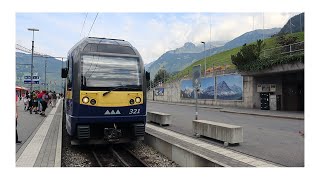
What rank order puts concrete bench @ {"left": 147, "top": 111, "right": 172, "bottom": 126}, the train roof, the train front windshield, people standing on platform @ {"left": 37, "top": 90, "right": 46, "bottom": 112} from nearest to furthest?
1. the train front windshield
2. the train roof
3. concrete bench @ {"left": 147, "top": 111, "right": 172, "bottom": 126}
4. people standing on platform @ {"left": 37, "top": 90, "right": 46, "bottom": 112}

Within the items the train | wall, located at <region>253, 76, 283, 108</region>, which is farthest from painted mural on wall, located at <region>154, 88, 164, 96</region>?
the train

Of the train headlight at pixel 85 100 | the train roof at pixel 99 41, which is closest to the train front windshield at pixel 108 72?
the train headlight at pixel 85 100

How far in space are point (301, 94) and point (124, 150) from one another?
20026mm

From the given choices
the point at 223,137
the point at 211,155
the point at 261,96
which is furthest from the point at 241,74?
the point at 211,155

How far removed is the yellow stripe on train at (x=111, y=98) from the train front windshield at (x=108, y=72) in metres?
0.18

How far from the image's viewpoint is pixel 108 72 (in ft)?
33.2

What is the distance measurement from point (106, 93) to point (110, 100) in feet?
0.83

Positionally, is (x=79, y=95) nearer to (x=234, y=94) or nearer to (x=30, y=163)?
(x=30, y=163)

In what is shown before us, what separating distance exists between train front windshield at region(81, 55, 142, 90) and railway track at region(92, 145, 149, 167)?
2.20 metres

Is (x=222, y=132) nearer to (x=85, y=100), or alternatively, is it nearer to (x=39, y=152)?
(x=85, y=100)

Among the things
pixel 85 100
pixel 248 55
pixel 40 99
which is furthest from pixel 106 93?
pixel 248 55

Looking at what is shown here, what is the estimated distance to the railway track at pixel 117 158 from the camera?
31.5ft

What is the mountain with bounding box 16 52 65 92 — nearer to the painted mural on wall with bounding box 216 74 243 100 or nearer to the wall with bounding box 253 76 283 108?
the painted mural on wall with bounding box 216 74 243 100

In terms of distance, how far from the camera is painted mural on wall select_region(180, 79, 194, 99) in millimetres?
44972
